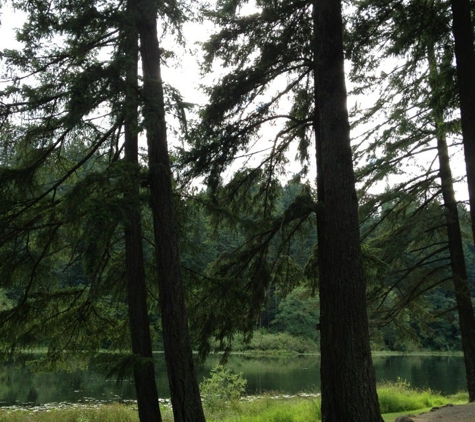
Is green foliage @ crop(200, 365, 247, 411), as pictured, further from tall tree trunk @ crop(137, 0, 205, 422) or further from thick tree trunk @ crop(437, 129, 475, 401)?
tall tree trunk @ crop(137, 0, 205, 422)

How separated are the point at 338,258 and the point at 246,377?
65.2 feet

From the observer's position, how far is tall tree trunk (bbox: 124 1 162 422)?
5.85 meters

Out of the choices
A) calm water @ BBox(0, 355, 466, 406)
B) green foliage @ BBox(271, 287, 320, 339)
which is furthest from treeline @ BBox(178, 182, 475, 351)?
green foliage @ BBox(271, 287, 320, 339)

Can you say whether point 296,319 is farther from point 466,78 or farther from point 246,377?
point 466,78

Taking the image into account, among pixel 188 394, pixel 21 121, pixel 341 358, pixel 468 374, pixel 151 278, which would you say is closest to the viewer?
pixel 341 358

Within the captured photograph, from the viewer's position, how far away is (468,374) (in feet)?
31.9

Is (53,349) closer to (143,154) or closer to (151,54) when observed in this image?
(143,154)

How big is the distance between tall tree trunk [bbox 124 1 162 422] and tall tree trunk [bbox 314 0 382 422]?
2.21m

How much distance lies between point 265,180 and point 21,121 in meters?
3.78

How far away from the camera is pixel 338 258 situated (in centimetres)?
556

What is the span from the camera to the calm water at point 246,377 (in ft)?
59.9

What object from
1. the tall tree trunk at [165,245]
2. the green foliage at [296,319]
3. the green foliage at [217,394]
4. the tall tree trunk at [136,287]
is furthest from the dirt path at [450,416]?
the green foliage at [296,319]

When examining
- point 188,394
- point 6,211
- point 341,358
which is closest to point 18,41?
point 6,211

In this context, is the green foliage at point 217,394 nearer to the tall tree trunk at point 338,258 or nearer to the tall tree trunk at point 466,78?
the tall tree trunk at point 338,258
